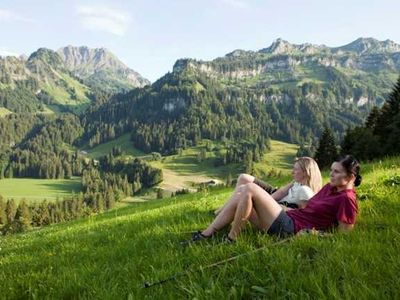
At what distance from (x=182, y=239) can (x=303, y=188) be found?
3791 mm

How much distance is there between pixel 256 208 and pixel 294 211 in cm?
88

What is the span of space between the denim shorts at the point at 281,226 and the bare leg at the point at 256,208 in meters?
0.07

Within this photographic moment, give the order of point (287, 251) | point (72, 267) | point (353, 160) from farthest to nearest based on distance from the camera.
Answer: point (353, 160)
point (72, 267)
point (287, 251)

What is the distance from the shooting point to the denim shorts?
8734mm

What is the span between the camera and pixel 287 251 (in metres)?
6.87

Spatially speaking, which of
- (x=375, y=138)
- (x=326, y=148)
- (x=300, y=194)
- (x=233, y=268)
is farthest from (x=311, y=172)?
(x=326, y=148)

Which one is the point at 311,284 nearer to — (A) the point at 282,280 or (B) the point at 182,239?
(A) the point at 282,280

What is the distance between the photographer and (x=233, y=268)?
661cm

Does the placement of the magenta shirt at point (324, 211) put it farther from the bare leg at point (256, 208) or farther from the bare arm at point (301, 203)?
the bare arm at point (301, 203)

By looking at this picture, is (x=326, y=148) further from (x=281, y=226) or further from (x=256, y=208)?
(x=281, y=226)

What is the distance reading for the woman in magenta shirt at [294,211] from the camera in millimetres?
8766

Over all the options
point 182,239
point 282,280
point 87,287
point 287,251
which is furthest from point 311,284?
point 182,239

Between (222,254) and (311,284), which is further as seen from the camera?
(222,254)

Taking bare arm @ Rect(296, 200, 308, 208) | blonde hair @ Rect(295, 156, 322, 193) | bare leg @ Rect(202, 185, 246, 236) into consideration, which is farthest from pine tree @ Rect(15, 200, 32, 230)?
bare leg @ Rect(202, 185, 246, 236)
